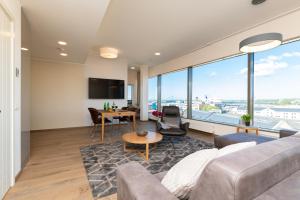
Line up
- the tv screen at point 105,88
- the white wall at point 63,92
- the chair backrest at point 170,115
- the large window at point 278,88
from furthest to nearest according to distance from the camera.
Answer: the tv screen at point 105,88
the white wall at point 63,92
the chair backrest at point 170,115
the large window at point 278,88

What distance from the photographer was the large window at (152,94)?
7531 millimetres

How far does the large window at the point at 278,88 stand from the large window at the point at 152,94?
465cm

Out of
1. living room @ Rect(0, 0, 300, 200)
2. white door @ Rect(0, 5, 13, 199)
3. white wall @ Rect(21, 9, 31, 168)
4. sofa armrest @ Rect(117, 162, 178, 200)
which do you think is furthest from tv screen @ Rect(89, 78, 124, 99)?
sofa armrest @ Rect(117, 162, 178, 200)

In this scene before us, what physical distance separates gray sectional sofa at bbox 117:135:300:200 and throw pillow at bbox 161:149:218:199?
97mm

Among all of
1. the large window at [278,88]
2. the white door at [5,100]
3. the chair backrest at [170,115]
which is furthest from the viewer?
the chair backrest at [170,115]

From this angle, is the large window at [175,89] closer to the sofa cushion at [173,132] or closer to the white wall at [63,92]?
the sofa cushion at [173,132]

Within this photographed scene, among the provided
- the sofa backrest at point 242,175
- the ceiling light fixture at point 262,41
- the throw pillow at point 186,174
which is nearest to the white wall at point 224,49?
the ceiling light fixture at point 262,41

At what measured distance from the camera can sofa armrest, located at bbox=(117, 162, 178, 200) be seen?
78 centimetres

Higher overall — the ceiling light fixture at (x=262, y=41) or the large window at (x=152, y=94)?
the ceiling light fixture at (x=262, y=41)

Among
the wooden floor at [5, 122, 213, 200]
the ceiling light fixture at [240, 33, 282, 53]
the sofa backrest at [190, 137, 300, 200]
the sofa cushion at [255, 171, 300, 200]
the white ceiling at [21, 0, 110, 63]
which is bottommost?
the wooden floor at [5, 122, 213, 200]

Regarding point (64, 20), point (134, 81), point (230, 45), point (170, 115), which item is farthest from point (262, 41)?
point (134, 81)

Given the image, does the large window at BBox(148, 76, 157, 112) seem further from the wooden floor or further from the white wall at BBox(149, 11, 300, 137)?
the wooden floor

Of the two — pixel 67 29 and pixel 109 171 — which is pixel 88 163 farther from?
pixel 67 29

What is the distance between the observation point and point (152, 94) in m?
7.69
